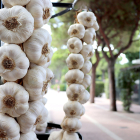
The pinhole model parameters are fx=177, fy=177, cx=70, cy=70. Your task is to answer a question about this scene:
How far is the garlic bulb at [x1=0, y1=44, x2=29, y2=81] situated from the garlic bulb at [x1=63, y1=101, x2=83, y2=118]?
1138 millimetres

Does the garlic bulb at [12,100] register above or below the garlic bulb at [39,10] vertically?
below

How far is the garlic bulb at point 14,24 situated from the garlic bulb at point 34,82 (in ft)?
0.67

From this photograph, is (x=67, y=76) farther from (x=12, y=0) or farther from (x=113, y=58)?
(x=113, y=58)

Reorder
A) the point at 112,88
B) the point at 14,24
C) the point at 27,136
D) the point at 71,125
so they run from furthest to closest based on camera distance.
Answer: the point at 112,88
the point at 71,125
the point at 27,136
the point at 14,24

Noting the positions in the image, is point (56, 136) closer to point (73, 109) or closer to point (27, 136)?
point (73, 109)

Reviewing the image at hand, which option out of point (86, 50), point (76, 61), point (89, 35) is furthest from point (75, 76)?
point (89, 35)

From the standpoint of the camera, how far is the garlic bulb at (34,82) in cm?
100

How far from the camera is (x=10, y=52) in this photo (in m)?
0.94

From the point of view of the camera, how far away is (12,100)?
963mm

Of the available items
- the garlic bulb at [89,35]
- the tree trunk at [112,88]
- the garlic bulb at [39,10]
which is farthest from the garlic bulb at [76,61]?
the tree trunk at [112,88]

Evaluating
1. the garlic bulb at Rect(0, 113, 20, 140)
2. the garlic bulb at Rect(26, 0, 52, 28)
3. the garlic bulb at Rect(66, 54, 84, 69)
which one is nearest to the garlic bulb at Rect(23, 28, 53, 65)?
the garlic bulb at Rect(26, 0, 52, 28)

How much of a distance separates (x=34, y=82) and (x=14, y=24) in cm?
33

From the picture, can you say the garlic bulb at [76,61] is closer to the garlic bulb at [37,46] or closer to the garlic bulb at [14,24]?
the garlic bulb at [37,46]

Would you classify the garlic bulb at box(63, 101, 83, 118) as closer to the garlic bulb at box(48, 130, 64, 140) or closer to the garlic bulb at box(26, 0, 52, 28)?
the garlic bulb at box(48, 130, 64, 140)
